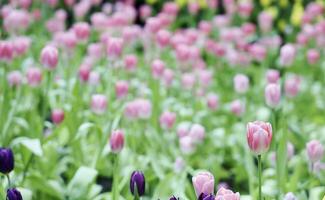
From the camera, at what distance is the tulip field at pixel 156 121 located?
206 centimetres

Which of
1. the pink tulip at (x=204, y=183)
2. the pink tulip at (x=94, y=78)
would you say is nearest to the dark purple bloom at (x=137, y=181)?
the pink tulip at (x=204, y=183)

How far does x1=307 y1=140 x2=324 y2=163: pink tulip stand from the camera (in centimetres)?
196

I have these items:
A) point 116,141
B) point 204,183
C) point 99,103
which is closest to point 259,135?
point 204,183

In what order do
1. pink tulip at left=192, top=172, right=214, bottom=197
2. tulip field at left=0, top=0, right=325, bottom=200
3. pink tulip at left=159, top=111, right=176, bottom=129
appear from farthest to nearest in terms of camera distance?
pink tulip at left=159, top=111, right=176, bottom=129 → tulip field at left=0, top=0, right=325, bottom=200 → pink tulip at left=192, top=172, right=214, bottom=197

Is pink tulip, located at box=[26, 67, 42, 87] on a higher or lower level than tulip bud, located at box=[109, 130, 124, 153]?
higher

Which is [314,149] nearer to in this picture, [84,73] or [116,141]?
[116,141]

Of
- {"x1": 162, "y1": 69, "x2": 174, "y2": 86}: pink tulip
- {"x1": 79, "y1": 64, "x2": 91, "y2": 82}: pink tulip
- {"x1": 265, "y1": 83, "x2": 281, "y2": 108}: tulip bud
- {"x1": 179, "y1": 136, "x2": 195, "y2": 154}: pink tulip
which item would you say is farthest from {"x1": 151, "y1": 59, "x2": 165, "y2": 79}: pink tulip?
{"x1": 265, "y1": 83, "x2": 281, "y2": 108}: tulip bud

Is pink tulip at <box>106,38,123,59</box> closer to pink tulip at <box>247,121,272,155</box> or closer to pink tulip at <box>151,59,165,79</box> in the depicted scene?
pink tulip at <box>151,59,165,79</box>

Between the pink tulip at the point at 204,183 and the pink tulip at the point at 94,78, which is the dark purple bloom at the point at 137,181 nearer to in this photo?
the pink tulip at the point at 204,183

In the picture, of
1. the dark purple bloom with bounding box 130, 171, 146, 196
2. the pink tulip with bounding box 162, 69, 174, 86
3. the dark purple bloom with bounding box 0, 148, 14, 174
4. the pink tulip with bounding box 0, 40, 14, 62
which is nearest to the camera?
the dark purple bloom with bounding box 130, 171, 146, 196

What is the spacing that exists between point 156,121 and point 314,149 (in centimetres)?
111

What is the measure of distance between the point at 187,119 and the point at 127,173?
885mm

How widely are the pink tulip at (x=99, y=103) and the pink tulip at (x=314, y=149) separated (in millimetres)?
911

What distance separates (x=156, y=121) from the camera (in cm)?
297
